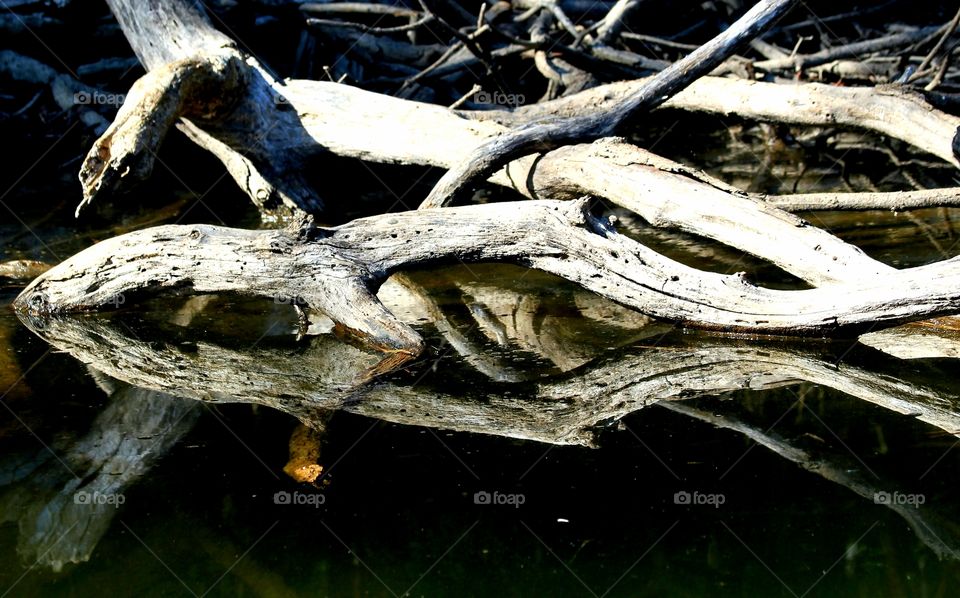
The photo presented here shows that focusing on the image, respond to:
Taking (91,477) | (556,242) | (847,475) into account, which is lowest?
(847,475)

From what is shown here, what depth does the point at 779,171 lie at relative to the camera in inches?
312

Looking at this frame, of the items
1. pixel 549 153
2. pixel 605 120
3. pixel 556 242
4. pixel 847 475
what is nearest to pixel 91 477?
pixel 556 242

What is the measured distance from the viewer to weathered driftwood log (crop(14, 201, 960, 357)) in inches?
181

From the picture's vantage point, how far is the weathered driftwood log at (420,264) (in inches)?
181

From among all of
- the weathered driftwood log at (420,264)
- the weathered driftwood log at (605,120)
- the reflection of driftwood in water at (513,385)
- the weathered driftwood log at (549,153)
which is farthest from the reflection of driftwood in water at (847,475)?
the weathered driftwood log at (605,120)

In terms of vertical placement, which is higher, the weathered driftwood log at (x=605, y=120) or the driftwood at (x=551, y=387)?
the weathered driftwood log at (x=605, y=120)

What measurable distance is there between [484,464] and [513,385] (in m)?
0.78

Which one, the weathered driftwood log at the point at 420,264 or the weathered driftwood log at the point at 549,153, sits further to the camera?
the weathered driftwood log at the point at 549,153

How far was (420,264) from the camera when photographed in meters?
5.11

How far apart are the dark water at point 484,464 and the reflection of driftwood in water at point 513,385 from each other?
0.04ft

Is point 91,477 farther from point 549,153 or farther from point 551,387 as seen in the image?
point 549,153

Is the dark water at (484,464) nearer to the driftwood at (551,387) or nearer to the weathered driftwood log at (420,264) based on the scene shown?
the driftwood at (551,387)

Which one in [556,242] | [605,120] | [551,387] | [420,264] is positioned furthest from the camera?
[605,120]

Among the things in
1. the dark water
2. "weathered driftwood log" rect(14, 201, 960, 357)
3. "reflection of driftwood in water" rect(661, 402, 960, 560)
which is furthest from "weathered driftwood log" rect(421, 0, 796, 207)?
"reflection of driftwood in water" rect(661, 402, 960, 560)
